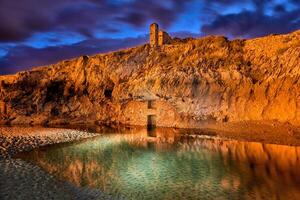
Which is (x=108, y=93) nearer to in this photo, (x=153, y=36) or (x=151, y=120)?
(x=151, y=120)

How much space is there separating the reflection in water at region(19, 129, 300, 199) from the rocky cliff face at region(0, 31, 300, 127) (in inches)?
625

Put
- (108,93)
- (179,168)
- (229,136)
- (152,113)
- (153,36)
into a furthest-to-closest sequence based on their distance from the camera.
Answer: (108,93) < (153,36) < (152,113) < (229,136) < (179,168)

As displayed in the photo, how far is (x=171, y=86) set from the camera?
59.0 meters

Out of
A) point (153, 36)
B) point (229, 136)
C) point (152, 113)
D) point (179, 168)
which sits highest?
point (153, 36)

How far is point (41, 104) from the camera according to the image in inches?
2857

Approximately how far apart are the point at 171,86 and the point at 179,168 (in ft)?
115

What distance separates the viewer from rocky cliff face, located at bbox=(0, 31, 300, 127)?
4975 centimetres

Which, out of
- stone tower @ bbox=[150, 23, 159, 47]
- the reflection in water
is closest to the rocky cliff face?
stone tower @ bbox=[150, 23, 159, 47]

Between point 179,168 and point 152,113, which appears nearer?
point 179,168

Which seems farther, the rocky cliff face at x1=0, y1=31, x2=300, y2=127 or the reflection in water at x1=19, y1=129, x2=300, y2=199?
the rocky cliff face at x1=0, y1=31, x2=300, y2=127

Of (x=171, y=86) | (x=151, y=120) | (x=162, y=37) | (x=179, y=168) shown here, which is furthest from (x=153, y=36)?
(x=179, y=168)

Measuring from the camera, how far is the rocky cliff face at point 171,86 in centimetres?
4975

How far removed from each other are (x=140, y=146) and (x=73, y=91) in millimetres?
42390

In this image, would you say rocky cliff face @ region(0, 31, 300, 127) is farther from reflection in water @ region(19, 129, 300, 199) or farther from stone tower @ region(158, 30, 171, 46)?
reflection in water @ region(19, 129, 300, 199)
